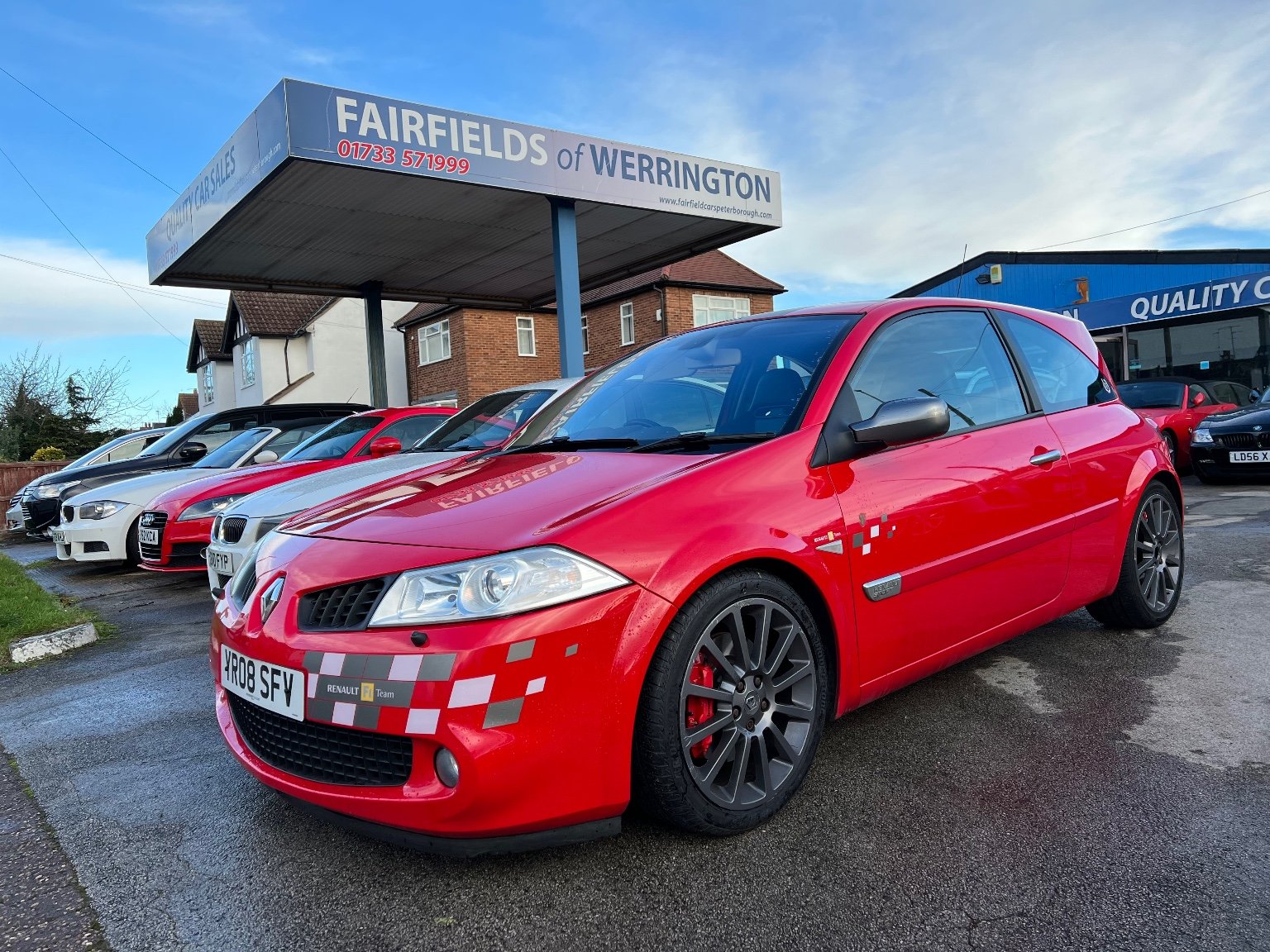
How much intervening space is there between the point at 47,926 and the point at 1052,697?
130 inches

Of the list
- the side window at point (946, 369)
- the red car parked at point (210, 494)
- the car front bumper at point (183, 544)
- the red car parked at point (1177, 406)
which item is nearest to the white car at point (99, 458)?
the red car parked at point (210, 494)

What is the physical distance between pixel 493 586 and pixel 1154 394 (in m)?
12.8

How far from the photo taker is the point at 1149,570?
4129 millimetres

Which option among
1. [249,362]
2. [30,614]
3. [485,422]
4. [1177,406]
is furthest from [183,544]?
[249,362]

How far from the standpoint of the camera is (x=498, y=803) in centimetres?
201

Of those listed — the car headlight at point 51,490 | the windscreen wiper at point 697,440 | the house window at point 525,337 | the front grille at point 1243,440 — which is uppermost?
the house window at point 525,337

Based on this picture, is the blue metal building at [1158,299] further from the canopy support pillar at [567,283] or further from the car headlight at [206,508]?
the car headlight at [206,508]

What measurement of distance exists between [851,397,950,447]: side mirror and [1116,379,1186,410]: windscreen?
34.9 feet

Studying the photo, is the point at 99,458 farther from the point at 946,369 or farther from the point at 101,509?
the point at 946,369

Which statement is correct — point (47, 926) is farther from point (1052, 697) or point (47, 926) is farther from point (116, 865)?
point (1052, 697)

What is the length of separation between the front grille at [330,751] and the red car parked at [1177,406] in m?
12.0

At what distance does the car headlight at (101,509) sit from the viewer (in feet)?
27.2

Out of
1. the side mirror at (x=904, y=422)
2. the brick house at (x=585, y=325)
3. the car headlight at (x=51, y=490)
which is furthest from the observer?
Result: the brick house at (x=585, y=325)

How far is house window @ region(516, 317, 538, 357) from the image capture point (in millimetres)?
26531
